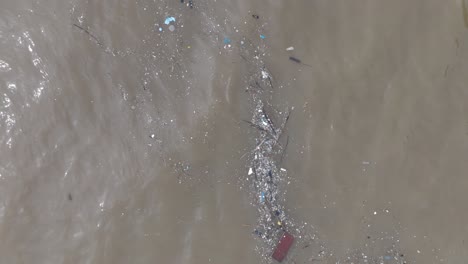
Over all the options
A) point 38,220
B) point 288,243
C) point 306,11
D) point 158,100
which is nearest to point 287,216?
point 288,243

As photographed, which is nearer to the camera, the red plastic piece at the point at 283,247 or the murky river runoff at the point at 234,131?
the murky river runoff at the point at 234,131

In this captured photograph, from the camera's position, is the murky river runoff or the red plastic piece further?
the red plastic piece

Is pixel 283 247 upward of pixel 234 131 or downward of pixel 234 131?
downward

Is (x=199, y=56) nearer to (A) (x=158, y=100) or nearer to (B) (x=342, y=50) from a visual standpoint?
(A) (x=158, y=100)
